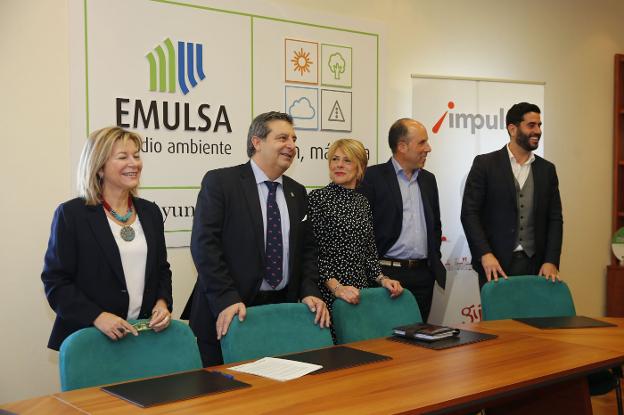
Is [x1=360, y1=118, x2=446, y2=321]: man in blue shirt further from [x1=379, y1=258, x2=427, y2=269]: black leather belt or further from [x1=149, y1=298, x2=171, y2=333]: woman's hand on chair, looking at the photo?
[x1=149, y1=298, x2=171, y2=333]: woman's hand on chair

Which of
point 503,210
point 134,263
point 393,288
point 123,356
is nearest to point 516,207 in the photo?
point 503,210

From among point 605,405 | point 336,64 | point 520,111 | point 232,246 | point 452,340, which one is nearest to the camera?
point 452,340

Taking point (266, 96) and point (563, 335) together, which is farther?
point (266, 96)

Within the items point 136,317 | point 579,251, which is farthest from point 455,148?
point 136,317

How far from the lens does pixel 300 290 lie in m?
3.45

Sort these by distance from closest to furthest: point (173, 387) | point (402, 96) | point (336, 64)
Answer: point (173, 387)
point (336, 64)
point (402, 96)

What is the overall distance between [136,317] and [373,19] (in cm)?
327

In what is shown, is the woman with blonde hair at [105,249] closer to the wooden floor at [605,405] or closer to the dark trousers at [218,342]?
the dark trousers at [218,342]

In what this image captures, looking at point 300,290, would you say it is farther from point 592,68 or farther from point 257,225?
point 592,68

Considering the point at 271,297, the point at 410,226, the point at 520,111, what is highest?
the point at 520,111

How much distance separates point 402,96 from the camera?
555 cm

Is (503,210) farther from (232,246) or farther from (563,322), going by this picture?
(232,246)

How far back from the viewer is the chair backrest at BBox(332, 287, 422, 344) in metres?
3.28

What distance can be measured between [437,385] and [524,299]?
173cm
